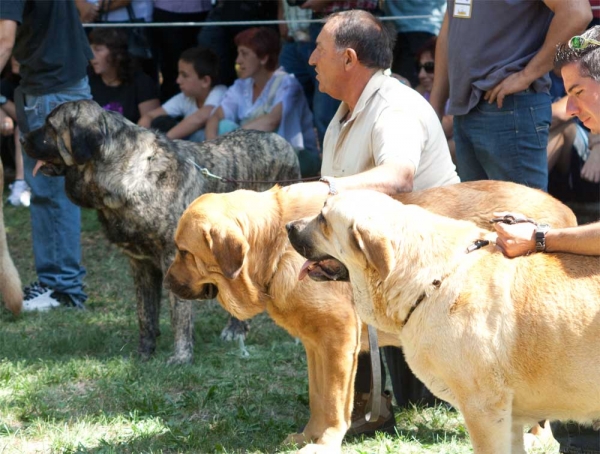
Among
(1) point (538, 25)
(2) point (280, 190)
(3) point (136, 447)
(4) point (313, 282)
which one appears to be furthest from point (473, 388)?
(1) point (538, 25)

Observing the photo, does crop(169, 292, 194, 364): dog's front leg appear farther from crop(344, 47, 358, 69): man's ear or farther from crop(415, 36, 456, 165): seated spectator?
crop(415, 36, 456, 165): seated spectator

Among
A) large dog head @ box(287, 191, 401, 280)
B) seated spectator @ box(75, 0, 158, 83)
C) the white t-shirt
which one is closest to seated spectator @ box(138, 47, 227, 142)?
the white t-shirt

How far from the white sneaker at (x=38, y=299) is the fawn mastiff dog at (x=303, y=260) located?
341cm

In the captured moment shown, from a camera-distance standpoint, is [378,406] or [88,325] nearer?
[378,406]

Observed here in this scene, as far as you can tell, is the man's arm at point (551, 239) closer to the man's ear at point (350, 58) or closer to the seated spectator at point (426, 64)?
the man's ear at point (350, 58)

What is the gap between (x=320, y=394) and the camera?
441 centimetres

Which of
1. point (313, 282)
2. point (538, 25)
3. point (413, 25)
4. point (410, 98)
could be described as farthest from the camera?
point (413, 25)

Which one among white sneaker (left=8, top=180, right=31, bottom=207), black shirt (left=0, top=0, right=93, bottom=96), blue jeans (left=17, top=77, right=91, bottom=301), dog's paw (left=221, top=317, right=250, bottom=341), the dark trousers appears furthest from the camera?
white sneaker (left=8, top=180, right=31, bottom=207)

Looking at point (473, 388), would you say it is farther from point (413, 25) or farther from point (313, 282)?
point (413, 25)

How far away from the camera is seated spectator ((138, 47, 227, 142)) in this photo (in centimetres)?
957

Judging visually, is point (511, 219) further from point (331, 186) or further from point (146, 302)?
point (146, 302)

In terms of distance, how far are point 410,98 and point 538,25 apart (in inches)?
49.4

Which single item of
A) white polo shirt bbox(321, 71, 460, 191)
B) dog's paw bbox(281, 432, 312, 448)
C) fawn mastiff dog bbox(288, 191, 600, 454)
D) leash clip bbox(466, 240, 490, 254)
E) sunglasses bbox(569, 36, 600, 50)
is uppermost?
sunglasses bbox(569, 36, 600, 50)

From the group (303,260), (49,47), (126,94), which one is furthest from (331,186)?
(126,94)
